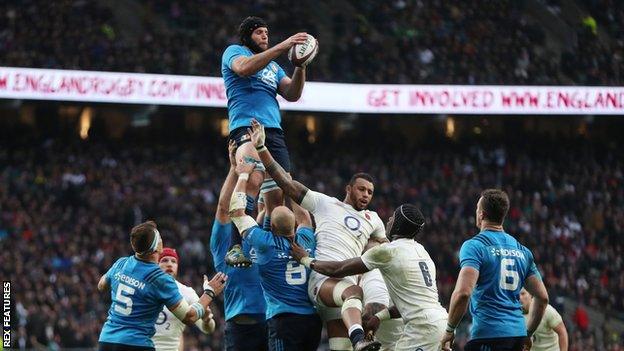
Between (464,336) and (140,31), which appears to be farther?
(140,31)

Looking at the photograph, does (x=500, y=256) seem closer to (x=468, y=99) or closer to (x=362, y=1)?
(x=468, y=99)

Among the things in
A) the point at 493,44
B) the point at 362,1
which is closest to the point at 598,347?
the point at 493,44

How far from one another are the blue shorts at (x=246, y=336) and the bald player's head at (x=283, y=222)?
3.50 feet

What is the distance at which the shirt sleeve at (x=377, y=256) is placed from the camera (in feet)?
29.2

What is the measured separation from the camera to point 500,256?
889 centimetres

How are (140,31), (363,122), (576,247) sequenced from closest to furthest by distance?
(576,247)
(140,31)
(363,122)

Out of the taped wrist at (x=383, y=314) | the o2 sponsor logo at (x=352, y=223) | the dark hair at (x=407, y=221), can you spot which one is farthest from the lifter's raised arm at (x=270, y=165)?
the taped wrist at (x=383, y=314)

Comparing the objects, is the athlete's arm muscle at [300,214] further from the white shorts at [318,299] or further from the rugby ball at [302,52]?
the rugby ball at [302,52]

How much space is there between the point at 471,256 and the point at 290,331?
1.69 m

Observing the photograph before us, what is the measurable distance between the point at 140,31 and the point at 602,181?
12873mm

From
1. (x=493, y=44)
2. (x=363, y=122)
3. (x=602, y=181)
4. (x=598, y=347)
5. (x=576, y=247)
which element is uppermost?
(x=493, y=44)

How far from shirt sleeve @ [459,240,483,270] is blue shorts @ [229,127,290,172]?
1985mm

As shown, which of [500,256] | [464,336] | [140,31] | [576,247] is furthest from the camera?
[140,31]

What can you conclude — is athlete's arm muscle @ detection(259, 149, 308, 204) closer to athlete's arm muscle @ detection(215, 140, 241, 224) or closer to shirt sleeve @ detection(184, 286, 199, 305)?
athlete's arm muscle @ detection(215, 140, 241, 224)
